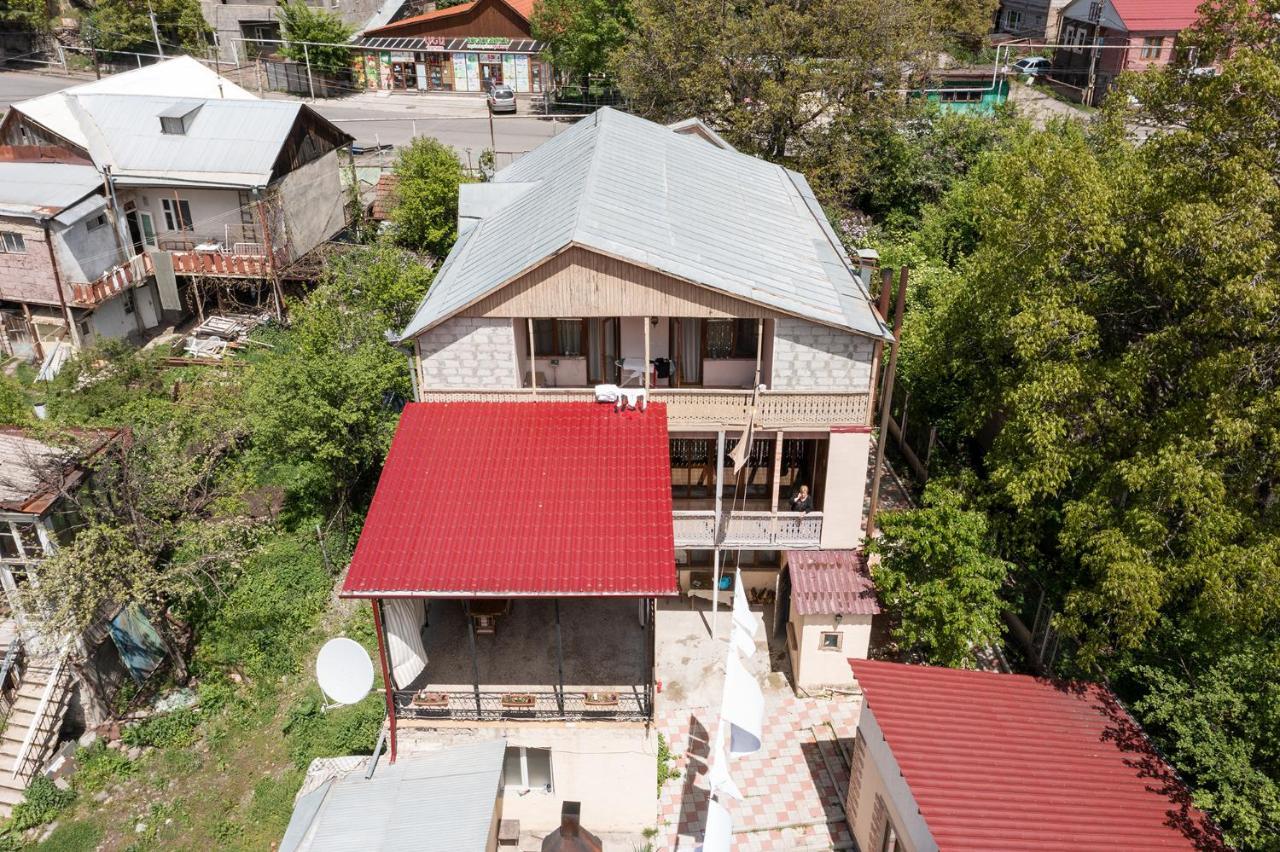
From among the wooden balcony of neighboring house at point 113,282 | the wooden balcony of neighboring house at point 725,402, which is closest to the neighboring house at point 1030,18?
the wooden balcony of neighboring house at point 725,402

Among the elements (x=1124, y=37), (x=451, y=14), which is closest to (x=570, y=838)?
(x=1124, y=37)

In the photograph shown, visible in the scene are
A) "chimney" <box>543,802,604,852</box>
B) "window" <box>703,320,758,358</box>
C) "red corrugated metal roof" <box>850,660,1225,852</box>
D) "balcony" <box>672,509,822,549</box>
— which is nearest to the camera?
"red corrugated metal roof" <box>850,660,1225,852</box>

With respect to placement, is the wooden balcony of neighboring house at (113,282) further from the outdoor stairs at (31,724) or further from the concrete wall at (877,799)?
the concrete wall at (877,799)

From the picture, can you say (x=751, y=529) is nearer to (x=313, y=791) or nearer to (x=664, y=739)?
(x=664, y=739)

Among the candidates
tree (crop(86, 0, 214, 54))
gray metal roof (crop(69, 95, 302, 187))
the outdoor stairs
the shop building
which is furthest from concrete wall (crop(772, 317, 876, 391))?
tree (crop(86, 0, 214, 54))

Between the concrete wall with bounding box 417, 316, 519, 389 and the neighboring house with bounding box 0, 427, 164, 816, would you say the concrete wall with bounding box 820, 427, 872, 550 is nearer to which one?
the concrete wall with bounding box 417, 316, 519, 389

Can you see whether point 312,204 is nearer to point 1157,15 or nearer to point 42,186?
point 42,186

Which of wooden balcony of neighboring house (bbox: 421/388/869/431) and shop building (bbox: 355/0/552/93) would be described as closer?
wooden balcony of neighboring house (bbox: 421/388/869/431)
